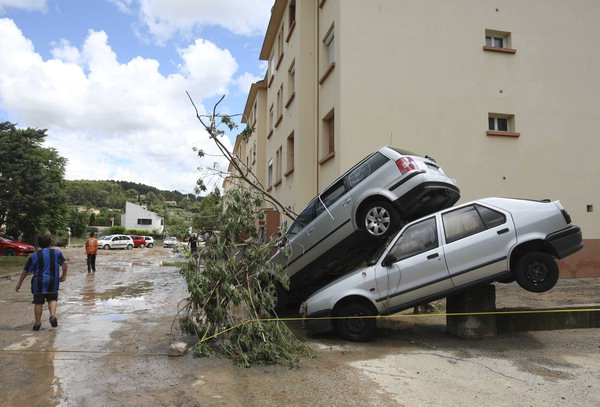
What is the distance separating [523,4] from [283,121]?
9.39m

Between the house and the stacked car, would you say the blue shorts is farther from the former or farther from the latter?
the house

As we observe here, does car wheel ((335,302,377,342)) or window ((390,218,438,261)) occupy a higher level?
window ((390,218,438,261))

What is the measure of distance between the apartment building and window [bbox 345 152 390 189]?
428 centimetres

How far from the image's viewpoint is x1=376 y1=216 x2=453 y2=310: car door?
6258mm

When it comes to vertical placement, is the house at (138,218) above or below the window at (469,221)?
above

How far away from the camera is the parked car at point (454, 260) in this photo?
599 centimetres

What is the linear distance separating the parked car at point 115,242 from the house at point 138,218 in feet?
115

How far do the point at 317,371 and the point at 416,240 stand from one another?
7.75ft

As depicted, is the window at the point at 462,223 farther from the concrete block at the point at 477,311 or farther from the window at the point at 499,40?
the window at the point at 499,40

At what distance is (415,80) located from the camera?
1262 centimetres

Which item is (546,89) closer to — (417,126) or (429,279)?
(417,126)

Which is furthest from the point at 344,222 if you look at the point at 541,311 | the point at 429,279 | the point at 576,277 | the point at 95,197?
the point at 95,197

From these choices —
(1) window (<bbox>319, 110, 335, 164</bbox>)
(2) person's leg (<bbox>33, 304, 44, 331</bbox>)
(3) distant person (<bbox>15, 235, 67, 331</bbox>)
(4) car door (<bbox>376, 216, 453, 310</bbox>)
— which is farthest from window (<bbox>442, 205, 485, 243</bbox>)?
(1) window (<bbox>319, 110, 335, 164</bbox>)

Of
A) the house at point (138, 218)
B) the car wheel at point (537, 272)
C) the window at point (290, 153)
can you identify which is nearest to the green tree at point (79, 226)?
the house at point (138, 218)
